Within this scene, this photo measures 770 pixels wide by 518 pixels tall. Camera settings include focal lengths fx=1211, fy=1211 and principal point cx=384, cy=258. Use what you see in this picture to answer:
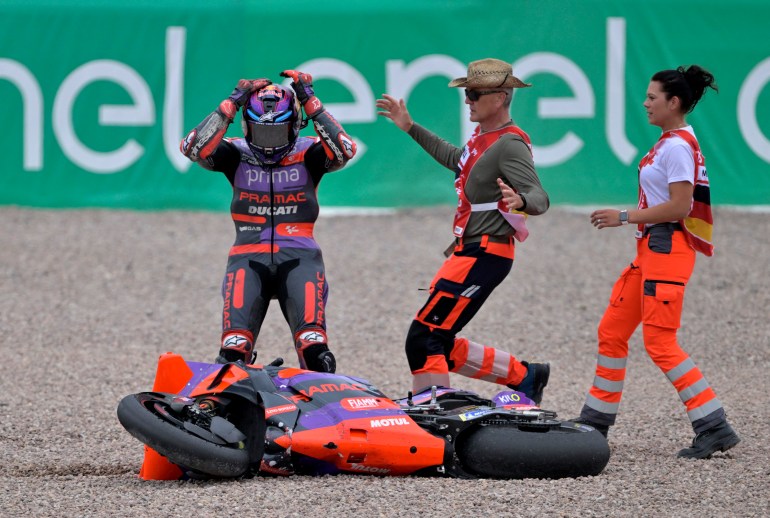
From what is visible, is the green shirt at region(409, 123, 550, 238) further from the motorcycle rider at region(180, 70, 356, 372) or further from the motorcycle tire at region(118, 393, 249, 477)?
the motorcycle tire at region(118, 393, 249, 477)

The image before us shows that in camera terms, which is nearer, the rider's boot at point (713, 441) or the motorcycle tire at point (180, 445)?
the motorcycle tire at point (180, 445)

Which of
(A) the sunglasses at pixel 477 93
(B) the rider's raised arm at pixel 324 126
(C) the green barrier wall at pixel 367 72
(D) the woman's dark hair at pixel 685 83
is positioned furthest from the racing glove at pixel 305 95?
(C) the green barrier wall at pixel 367 72

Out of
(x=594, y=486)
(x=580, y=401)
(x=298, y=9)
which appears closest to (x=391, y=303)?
(x=580, y=401)

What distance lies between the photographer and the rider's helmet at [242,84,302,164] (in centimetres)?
670

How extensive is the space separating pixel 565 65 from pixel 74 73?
16.9ft

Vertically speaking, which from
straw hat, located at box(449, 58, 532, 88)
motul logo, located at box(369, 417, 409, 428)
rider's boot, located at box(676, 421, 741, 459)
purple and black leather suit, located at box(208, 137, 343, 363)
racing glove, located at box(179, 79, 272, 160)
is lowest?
rider's boot, located at box(676, 421, 741, 459)

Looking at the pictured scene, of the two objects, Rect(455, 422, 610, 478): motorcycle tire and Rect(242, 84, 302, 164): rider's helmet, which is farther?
Rect(242, 84, 302, 164): rider's helmet

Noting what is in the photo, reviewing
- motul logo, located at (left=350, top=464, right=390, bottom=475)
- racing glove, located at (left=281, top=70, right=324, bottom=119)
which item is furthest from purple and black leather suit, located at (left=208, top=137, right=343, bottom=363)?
motul logo, located at (left=350, top=464, right=390, bottom=475)

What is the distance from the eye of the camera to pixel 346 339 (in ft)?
31.8

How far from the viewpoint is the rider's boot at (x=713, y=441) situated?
6238mm

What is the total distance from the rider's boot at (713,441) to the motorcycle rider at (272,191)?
2044 mm

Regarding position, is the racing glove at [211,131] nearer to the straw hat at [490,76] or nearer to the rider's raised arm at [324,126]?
the rider's raised arm at [324,126]

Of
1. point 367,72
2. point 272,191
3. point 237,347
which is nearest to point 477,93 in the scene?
point 272,191

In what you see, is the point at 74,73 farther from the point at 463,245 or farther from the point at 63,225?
the point at 463,245
